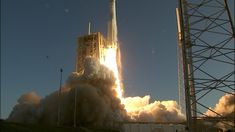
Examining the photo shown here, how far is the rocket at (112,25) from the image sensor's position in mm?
84875

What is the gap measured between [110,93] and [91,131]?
30.3 meters

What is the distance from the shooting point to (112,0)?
85000mm

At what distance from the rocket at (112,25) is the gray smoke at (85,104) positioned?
8.28 metres

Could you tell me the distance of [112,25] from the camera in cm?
8475

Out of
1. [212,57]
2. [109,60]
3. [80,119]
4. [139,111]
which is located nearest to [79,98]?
[80,119]

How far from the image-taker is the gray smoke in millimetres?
76125

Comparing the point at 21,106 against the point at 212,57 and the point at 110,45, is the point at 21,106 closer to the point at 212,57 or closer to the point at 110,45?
the point at 110,45

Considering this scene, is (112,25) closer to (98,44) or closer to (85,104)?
(98,44)

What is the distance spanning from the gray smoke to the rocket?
8276 mm

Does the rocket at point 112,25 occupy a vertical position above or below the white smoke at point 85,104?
above

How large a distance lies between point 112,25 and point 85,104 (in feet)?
73.0

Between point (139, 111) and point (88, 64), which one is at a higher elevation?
point (88, 64)

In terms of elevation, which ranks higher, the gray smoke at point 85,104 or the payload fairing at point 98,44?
the payload fairing at point 98,44

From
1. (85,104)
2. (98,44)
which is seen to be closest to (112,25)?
(98,44)
